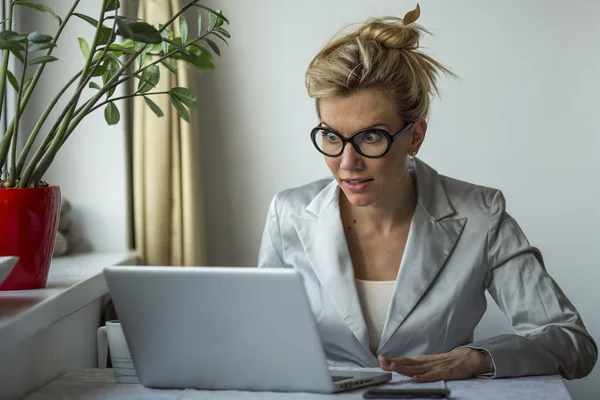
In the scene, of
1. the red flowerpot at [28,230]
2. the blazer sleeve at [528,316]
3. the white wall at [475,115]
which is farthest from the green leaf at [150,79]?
the white wall at [475,115]

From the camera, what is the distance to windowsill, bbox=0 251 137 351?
1.63 m

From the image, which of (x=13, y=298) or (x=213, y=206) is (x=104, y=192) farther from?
(x=13, y=298)

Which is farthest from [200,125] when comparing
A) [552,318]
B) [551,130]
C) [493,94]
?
[552,318]

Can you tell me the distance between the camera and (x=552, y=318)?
6.42 ft

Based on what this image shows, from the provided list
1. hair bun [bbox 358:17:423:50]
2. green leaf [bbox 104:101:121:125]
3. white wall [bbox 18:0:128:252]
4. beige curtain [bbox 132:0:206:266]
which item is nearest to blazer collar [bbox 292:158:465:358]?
hair bun [bbox 358:17:423:50]

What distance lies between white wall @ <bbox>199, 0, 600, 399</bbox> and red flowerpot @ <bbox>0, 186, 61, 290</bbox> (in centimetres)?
126

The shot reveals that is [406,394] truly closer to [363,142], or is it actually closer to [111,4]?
[363,142]

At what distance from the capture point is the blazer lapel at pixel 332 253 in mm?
2055

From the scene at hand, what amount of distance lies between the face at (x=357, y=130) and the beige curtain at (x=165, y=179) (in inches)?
37.7

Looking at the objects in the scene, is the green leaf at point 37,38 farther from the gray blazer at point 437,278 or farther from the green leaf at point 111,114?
the gray blazer at point 437,278

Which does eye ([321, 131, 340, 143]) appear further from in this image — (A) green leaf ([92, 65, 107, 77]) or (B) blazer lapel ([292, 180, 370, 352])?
(A) green leaf ([92, 65, 107, 77])

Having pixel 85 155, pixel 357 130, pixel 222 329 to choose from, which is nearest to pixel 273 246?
pixel 357 130

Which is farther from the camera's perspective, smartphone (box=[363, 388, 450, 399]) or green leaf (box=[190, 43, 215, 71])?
green leaf (box=[190, 43, 215, 71])

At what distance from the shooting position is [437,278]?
6.88ft
